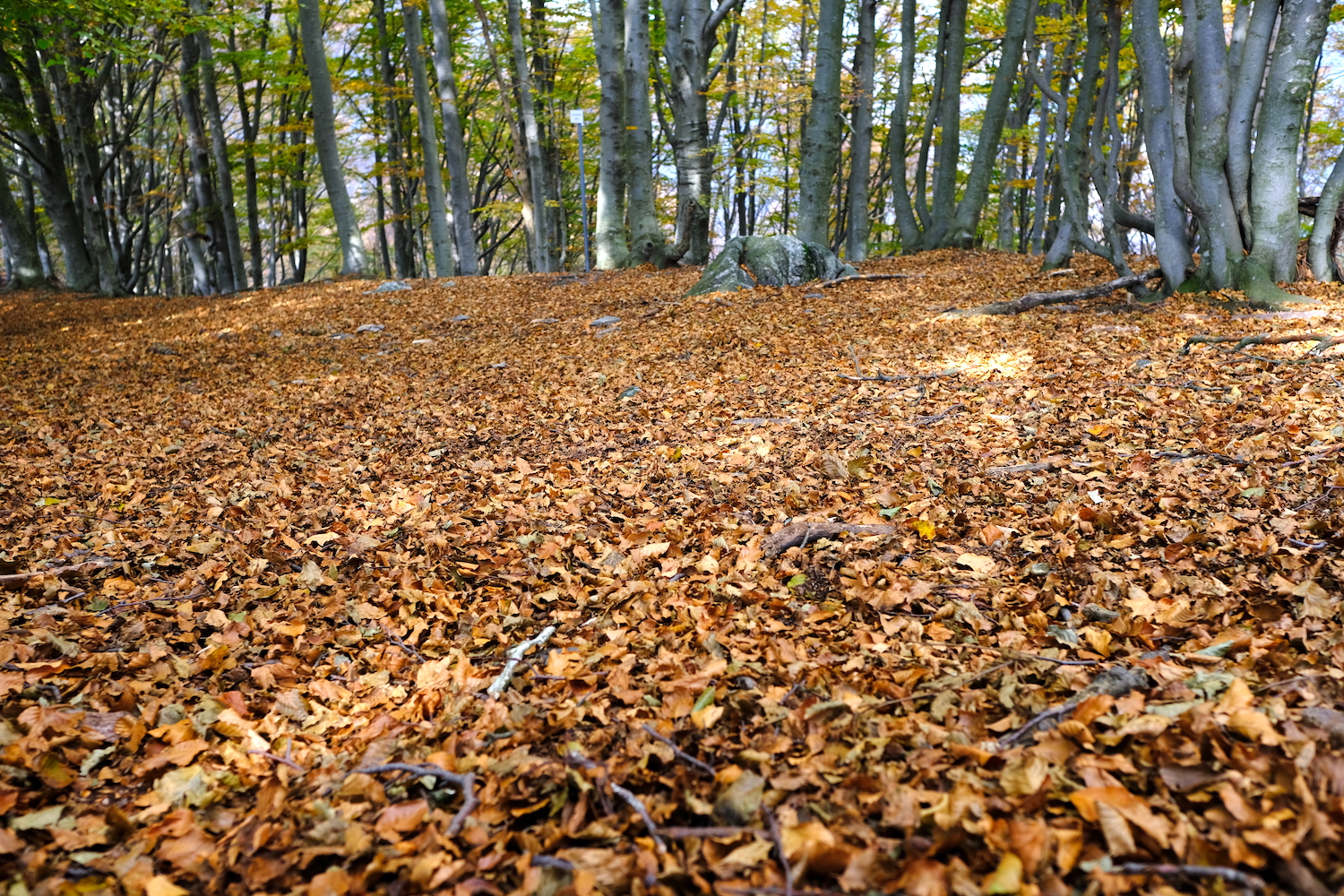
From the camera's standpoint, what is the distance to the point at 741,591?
2.73 m

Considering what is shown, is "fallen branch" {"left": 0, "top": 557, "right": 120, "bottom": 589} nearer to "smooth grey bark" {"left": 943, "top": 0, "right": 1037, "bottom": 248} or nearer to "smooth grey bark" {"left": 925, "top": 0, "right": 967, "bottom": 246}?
"smooth grey bark" {"left": 943, "top": 0, "right": 1037, "bottom": 248}

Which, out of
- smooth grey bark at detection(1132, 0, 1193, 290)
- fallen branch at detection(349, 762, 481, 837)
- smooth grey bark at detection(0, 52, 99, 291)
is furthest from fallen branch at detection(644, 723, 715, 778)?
smooth grey bark at detection(0, 52, 99, 291)

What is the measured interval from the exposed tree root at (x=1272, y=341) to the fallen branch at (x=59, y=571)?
6226 mm

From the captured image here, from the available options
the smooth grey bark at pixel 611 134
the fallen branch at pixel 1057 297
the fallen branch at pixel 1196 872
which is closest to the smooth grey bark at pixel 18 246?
the smooth grey bark at pixel 611 134

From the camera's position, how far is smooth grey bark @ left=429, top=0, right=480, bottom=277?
1279cm

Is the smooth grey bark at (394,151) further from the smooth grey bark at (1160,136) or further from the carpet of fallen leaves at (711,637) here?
the smooth grey bark at (1160,136)

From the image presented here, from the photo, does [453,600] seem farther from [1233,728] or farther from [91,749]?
[1233,728]

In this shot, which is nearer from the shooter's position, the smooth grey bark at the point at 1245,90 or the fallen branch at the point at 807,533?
the fallen branch at the point at 807,533

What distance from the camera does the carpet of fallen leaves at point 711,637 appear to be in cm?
157

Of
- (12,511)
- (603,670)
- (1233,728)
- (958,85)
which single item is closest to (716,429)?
(603,670)

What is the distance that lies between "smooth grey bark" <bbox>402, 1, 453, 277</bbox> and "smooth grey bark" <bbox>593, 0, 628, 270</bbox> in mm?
3330

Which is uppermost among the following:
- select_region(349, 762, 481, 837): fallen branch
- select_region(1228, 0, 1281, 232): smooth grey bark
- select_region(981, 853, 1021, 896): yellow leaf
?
select_region(1228, 0, 1281, 232): smooth grey bark

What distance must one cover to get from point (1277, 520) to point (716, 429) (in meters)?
2.82

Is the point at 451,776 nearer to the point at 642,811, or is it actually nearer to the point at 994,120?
the point at 642,811
